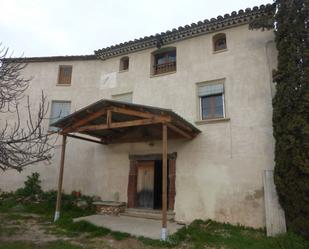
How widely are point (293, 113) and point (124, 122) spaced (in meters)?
5.36

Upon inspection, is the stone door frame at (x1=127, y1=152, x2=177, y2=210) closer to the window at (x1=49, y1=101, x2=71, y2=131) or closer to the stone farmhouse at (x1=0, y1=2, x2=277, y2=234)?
the stone farmhouse at (x1=0, y1=2, x2=277, y2=234)

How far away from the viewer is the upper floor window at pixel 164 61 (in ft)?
40.0

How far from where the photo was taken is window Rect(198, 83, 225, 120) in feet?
34.5

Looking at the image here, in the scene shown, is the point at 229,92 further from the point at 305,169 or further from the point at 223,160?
the point at 305,169

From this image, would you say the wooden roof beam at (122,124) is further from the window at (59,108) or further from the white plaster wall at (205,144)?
the window at (59,108)

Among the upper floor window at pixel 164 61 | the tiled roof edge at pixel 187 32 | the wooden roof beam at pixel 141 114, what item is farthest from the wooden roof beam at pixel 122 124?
the tiled roof edge at pixel 187 32

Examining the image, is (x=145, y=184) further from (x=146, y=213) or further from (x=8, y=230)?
(x=8, y=230)

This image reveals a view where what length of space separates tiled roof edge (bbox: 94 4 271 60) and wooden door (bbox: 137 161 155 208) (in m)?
5.69

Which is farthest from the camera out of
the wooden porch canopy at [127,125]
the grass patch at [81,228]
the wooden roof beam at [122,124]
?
the wooden roof beam at [122,124]

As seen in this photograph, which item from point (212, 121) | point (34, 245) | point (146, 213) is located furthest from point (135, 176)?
point (34, 245)

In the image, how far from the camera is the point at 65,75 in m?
14.8

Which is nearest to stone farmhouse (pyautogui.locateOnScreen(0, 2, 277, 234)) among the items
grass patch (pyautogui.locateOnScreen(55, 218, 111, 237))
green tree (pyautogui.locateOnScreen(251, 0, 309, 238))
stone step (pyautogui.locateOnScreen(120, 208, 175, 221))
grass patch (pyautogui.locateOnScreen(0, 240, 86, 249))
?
stone step (pyautogui.locateOnScreen(120, 208, 175, 221))

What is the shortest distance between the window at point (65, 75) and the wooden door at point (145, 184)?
21.9 feet

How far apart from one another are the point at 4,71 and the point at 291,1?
8.83m
